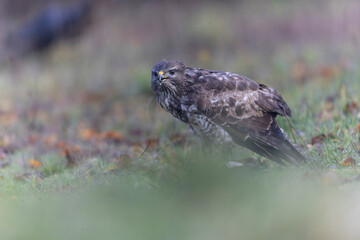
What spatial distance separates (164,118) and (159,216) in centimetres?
346

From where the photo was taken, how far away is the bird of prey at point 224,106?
4.80 metres

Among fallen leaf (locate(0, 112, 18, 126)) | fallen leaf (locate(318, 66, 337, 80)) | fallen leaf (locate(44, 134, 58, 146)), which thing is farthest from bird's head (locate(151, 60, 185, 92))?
fallen leaf (locate(0, 112, 18, 126))

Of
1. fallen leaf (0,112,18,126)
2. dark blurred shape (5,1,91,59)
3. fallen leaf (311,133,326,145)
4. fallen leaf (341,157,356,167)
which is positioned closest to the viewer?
fallen leaf (341,157,356,167)

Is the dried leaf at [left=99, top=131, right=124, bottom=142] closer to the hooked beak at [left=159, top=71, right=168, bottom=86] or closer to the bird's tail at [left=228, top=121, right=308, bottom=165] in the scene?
the hooked beak at [left=159, top=71, right=168, bottom=86]

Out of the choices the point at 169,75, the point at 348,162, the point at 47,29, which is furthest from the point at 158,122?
the point at 47,29

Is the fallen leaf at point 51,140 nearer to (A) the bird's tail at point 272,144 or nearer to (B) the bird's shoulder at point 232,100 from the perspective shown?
(B) the bird's shoulder at point 232,100

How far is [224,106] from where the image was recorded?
4910 mm

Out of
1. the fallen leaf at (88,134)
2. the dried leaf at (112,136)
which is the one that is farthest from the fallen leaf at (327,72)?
the fallen leaf at (88,134)

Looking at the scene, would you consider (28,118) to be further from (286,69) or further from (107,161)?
(286,69)

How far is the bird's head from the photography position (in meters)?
4.96

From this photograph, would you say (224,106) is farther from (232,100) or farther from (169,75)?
(169,75)

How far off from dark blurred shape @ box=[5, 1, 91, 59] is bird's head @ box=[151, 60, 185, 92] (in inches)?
299

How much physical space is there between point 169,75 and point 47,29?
26.3 ft

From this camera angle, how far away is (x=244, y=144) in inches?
191
